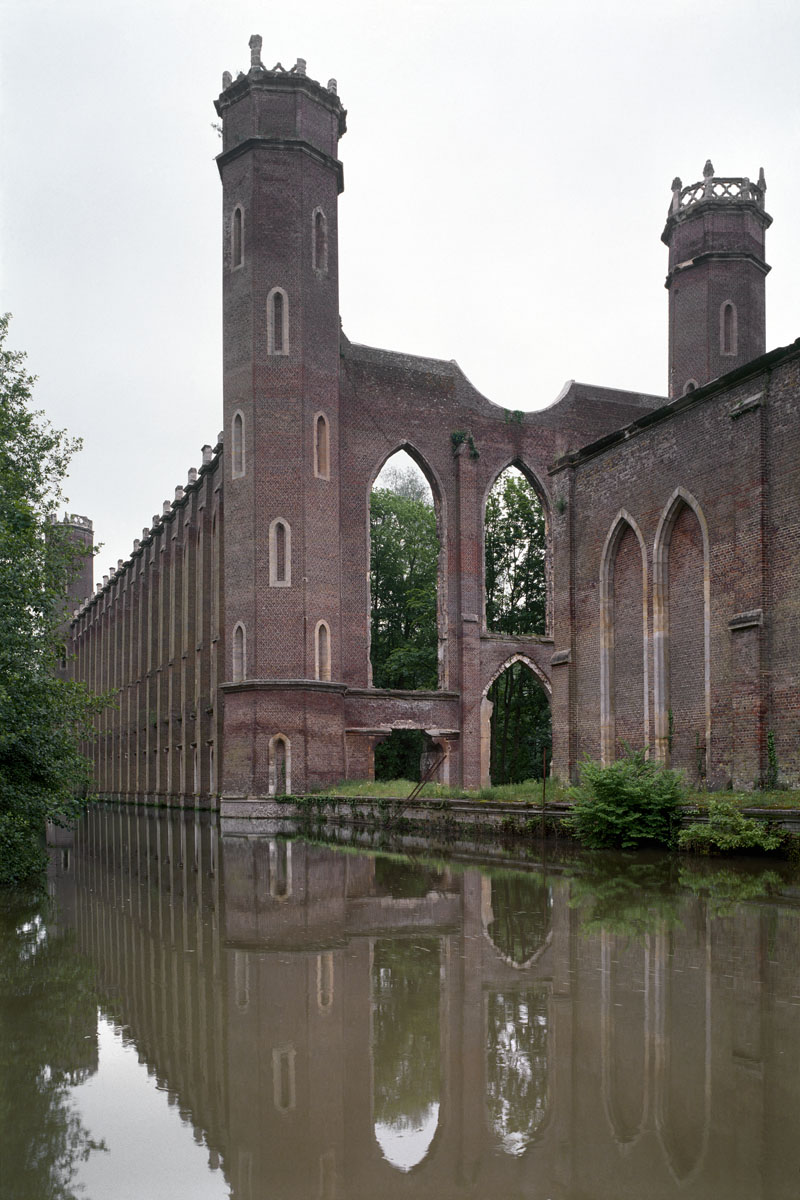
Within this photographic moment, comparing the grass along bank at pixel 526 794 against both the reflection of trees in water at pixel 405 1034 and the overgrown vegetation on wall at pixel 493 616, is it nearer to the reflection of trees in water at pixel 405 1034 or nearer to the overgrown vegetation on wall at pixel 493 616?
the reflection of trees in water at pixel 405 1034

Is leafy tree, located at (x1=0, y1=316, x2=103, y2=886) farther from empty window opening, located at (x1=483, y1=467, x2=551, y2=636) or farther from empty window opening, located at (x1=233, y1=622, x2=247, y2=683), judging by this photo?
empty window opening, located at (x1=483, y1=467, x2=551, y2=636)

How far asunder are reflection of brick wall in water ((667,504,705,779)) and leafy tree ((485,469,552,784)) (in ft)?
80.3

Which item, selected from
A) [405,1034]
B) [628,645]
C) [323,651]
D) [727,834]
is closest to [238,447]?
[323,651]

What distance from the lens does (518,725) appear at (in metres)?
45.9

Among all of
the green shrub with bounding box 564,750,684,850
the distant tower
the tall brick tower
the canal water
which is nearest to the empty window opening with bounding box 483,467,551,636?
the distant tower

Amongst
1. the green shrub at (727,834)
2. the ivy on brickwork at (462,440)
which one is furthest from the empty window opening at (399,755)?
the green shrub at (727,834)

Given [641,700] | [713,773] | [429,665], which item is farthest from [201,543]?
[713,773]

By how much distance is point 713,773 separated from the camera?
19.8m

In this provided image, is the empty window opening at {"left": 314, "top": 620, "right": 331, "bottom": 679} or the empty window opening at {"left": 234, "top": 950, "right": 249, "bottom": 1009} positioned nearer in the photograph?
the empty window opening at {"left": 234, "top": 950, "right": 249, "bottom": 1009}

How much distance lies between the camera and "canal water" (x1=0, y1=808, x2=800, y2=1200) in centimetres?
399

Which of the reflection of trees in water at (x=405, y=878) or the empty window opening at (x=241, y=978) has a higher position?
the empty window opening at (x=241, y=978)

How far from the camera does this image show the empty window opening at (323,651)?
103 ft

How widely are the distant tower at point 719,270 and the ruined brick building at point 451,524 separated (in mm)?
76

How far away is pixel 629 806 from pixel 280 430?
717 inches
